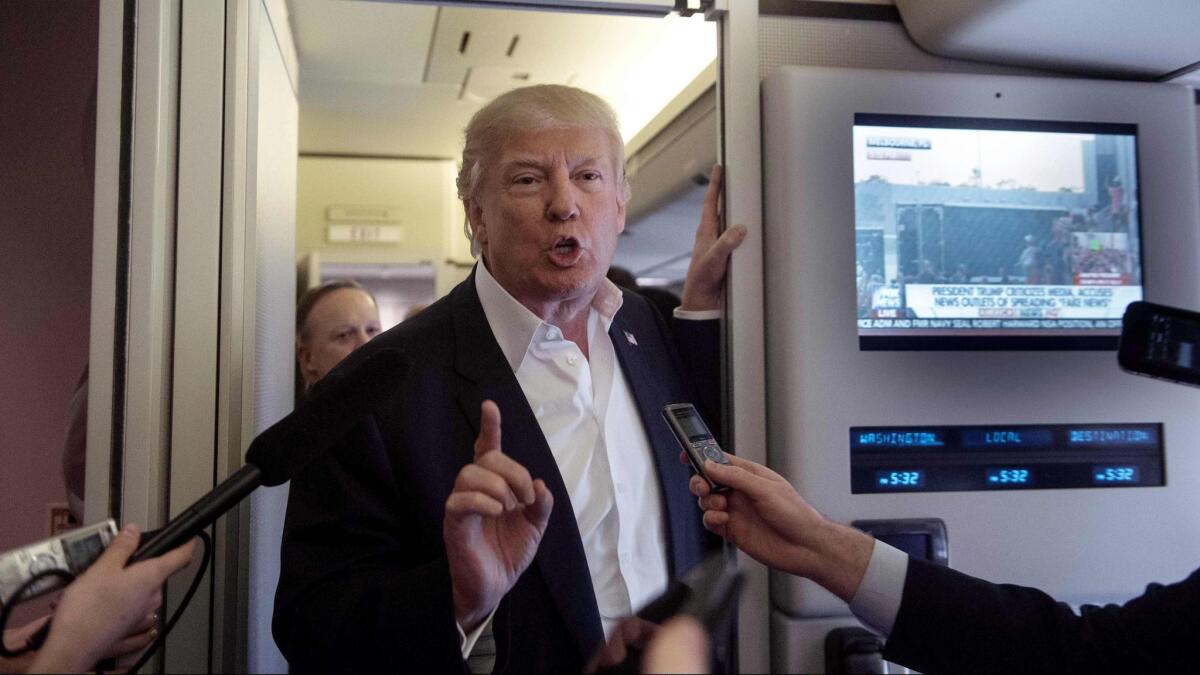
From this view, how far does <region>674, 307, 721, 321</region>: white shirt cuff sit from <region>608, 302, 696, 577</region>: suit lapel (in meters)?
0.09

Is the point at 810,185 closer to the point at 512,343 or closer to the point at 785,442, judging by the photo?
the point at 785,442

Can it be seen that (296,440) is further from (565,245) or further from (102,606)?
(565,245)

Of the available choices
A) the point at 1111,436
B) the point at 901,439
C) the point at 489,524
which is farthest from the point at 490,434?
the point at 1111,436

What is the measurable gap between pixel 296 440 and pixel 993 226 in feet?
4.53

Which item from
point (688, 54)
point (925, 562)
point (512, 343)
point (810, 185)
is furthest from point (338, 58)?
point (925, 562)

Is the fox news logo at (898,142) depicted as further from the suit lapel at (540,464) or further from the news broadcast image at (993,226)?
the suit lapel at (540,464)

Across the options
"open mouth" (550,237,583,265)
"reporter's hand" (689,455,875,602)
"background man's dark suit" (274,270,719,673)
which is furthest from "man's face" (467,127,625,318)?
"reporter's hand" (689,455,875,602)

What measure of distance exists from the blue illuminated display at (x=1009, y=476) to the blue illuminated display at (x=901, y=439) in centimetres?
12

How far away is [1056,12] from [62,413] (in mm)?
1875

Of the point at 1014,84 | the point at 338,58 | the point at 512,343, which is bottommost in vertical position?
the point at 512,343

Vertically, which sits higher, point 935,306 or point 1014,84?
point 1014,84

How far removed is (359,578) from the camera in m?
1.34

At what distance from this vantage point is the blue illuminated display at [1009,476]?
1.64m

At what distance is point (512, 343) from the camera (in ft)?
5.24
